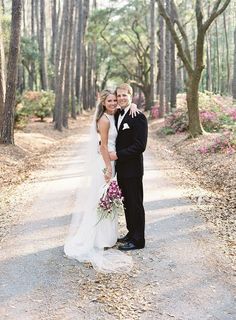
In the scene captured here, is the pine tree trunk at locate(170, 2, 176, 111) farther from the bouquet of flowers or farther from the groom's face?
the bouquet of flowers

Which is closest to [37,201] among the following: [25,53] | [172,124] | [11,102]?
[11,102]

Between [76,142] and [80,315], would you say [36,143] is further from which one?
[80,315]

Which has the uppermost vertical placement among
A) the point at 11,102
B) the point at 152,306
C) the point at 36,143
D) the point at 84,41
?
the point at 84,41

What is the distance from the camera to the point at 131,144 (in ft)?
19.6

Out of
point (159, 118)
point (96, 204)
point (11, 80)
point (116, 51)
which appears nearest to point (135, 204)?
point (96, 204)

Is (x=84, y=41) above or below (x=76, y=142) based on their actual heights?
above

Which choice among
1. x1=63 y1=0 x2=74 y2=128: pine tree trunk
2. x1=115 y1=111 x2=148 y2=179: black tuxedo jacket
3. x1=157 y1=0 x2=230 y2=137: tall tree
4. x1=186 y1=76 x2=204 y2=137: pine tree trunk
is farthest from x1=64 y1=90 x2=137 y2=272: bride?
x1=63 y1=0 x2=74 y2=128: pine tree trunk

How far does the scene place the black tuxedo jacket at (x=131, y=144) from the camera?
5879 millimetres

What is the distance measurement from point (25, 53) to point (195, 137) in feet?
92.7

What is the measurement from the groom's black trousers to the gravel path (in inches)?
9.0

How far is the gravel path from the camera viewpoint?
444 centimetres

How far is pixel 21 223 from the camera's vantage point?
742cm

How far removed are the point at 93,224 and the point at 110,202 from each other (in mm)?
448

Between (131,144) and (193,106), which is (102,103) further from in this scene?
(193,106)
